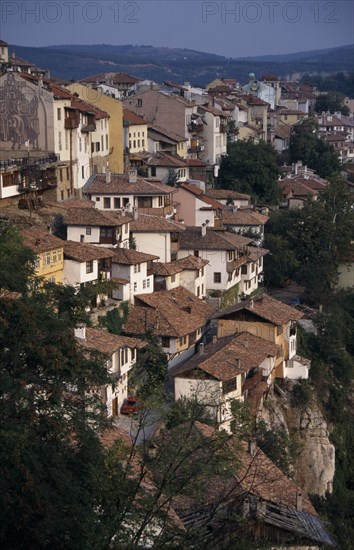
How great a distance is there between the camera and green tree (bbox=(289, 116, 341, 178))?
6531cm

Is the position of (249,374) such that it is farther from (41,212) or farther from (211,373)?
(41,212)

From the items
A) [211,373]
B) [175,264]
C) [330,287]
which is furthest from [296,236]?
[211,373]

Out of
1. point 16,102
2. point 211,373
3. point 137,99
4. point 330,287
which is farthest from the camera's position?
point 137,99

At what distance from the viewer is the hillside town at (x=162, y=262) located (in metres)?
22.3

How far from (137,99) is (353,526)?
29573mm

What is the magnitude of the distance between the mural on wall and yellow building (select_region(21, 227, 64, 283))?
8.44 meters

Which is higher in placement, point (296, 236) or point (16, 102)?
point (16, 102)

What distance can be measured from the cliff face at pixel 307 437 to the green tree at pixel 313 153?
34747 millimetres

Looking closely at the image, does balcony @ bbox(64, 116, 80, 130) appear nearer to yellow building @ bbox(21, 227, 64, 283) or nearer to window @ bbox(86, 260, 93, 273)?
yellow building @ bbox(21, 227, 64, 283)

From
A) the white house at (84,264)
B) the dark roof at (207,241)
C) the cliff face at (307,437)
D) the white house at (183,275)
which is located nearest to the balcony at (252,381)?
the cliff face at (307,437)

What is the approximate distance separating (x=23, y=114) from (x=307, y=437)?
14.9m

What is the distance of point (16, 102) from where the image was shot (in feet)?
128

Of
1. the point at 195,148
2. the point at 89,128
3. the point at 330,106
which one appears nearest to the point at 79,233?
the point at 89,128

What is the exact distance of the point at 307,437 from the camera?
3025cm
